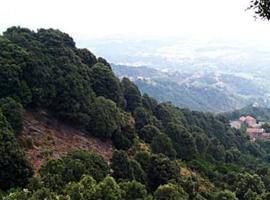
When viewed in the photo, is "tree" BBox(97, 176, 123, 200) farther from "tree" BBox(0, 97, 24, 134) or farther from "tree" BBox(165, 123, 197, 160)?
"tree" BBox(165, 123, 197, 160)

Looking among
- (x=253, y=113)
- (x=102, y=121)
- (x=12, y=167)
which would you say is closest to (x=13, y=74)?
(x=102, y=121)

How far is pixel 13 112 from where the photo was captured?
32.3m

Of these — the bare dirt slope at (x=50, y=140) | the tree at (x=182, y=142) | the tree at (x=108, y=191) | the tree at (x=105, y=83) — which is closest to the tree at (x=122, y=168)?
the bare dirt slope at (x=50, y=140)

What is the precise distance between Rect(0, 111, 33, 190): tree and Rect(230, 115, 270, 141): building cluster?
6496 cm

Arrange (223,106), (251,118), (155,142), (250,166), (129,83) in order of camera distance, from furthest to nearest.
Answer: (223,106) < (251,118) < (250,166) < (129,83) < (155,142)

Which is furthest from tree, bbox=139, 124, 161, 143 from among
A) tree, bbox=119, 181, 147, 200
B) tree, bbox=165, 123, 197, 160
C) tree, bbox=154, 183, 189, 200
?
tree, bbox=119, 181, 147, 200

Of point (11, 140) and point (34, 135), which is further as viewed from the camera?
point (34, 135)

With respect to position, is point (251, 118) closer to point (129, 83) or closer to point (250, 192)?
point (129, 83)

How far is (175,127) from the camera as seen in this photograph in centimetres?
4653

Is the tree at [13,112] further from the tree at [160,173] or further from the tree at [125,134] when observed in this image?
the tree at [125,134]

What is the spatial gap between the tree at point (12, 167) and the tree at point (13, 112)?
3.77 metres

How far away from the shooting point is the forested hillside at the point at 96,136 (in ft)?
84.4

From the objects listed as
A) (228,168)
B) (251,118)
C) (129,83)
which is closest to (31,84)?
(129,83)

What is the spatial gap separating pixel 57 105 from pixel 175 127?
1262 cm
